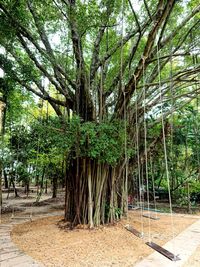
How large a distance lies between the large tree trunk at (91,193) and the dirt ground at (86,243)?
9.3 inches

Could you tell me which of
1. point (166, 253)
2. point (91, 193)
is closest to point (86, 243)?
point (91, 193)

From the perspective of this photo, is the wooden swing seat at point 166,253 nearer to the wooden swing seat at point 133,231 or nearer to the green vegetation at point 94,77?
the wooden swing seat at point 133,231

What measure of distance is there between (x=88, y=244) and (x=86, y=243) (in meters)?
0.05

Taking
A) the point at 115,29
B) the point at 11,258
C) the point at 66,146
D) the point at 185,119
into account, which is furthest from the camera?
the point at 185,119

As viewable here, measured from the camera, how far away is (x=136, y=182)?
22.4 ft

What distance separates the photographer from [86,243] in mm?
2959

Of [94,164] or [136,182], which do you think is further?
[136,182]

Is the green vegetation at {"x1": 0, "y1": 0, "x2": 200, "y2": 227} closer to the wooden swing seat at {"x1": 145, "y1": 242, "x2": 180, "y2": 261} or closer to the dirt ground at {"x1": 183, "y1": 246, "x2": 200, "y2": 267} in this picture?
the wooden swing seat at {"x1": 145, "y1": 242, "x2": 180, "y2": 261}

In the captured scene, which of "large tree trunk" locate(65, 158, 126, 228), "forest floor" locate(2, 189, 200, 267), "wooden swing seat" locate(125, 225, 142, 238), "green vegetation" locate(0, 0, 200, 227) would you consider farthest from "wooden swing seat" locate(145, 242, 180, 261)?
"large tree trunk" locate(65, 158, 126, 228)

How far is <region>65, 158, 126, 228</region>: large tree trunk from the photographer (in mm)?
3691

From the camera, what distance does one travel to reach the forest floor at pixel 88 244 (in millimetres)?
2402

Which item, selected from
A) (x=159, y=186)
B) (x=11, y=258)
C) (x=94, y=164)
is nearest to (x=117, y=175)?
(x=94, y=164)

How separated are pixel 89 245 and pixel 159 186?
5.40 m

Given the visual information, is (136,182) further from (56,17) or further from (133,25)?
(56,17)
